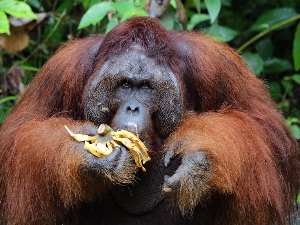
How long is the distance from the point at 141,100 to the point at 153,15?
1570 mm

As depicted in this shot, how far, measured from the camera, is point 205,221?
3070 millimetres

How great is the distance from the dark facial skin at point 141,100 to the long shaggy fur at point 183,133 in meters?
0.08

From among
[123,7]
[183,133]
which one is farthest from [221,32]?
[183,133]

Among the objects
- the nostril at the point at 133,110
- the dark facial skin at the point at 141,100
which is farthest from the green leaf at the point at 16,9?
the nostril at the point at 133,110

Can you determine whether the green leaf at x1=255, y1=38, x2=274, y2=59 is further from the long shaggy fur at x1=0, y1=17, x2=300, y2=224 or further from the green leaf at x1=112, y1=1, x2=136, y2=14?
the long shaggy fur at x1=0, y1=17, x2=300, y2=224

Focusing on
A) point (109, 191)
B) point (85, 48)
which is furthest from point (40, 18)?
point (109, 191)

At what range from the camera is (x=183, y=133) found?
281 cm

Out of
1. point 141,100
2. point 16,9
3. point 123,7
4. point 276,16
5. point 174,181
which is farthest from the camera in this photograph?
point 276,16

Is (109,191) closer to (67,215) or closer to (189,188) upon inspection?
(67,215)

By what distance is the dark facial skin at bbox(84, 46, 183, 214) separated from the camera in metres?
2.88

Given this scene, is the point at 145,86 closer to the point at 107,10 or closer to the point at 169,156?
the point at 169,156

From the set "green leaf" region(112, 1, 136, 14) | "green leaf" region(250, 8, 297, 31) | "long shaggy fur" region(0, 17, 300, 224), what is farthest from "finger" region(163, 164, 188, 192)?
"green leaf" region(250, 8, 297, 31)

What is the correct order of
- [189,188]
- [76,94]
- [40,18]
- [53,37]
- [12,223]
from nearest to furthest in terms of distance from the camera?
[189,188]
[12,223]
[76,94]
[40,18]
[53,37]

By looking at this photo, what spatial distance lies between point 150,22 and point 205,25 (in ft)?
9.18
